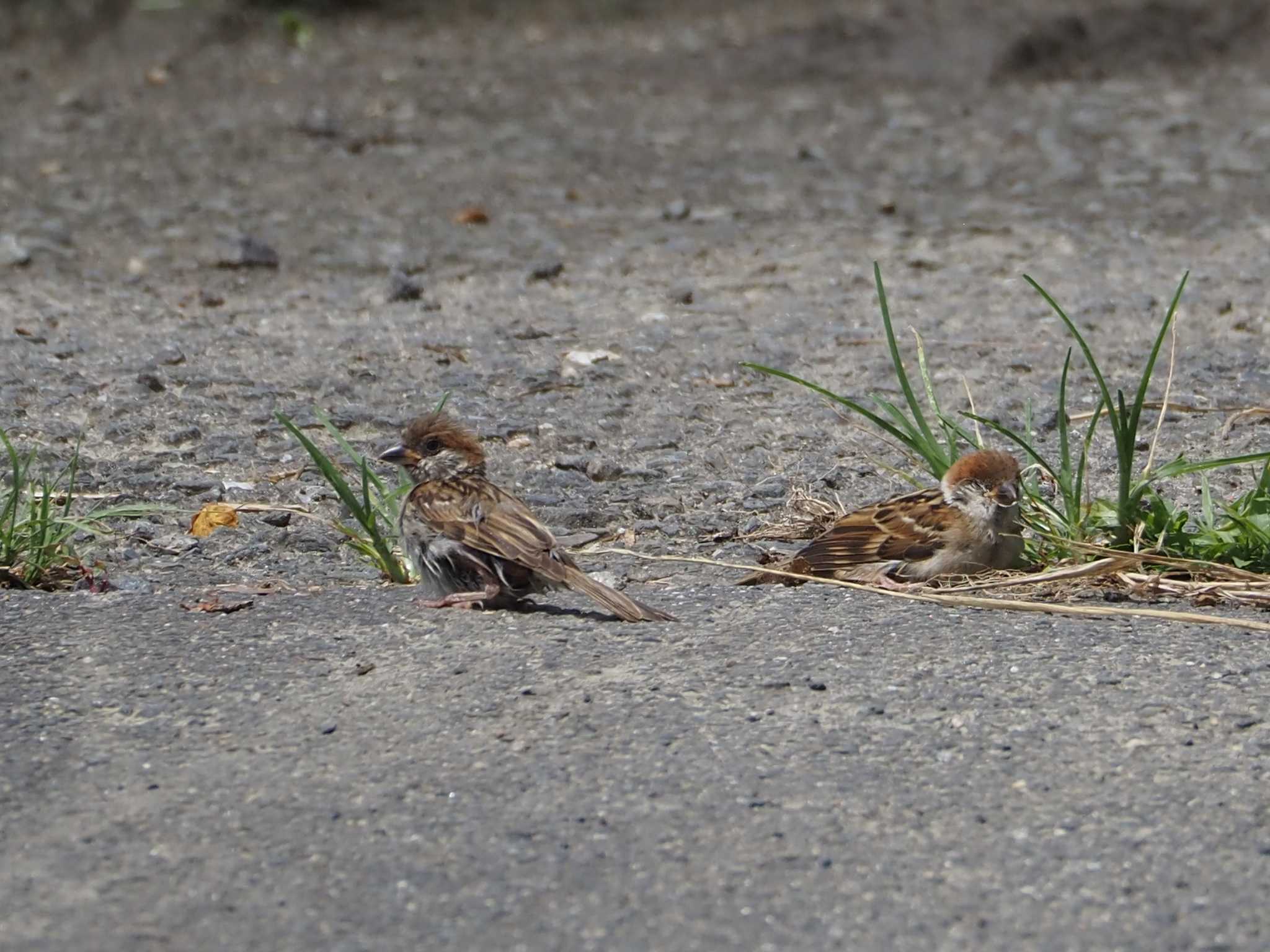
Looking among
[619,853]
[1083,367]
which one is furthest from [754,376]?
[619,853]

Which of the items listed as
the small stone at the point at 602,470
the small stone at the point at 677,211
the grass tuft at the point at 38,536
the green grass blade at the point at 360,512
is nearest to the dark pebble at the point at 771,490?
the small stone at the point at 602,470

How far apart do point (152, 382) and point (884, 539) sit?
357 centimetres

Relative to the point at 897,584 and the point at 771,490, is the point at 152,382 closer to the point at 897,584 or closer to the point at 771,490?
the point at 771,490

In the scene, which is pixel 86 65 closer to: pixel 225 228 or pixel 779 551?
pixel 225 228

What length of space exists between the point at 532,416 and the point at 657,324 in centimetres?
152

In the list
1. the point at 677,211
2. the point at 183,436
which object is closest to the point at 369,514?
the point at 183,436

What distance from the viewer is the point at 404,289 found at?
361 inches

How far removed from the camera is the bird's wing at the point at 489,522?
17.0 feet

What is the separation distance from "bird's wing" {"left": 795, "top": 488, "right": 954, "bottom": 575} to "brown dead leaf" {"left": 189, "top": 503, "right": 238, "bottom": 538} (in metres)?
2.04

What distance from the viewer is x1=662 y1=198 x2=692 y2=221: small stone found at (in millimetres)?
10664

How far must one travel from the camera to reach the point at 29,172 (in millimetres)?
11516

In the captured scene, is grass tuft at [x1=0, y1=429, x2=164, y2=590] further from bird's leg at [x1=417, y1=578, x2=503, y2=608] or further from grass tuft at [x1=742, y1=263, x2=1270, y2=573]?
grass tuft at [x1=742, y1=263, x2=1270, y2=573]

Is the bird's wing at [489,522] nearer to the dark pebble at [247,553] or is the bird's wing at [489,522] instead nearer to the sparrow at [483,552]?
the sparrow at [483,552]

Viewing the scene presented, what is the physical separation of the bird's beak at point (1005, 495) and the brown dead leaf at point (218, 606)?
2.35m
